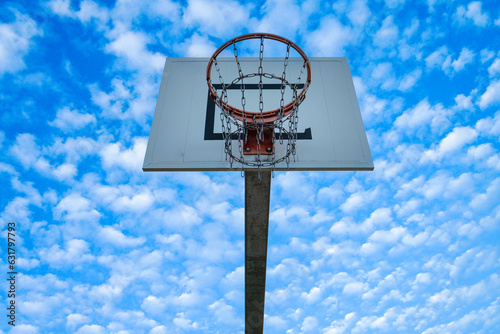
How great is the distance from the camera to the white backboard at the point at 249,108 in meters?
4.71

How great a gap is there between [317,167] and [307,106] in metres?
1.06

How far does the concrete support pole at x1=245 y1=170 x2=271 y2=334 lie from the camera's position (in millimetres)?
5461

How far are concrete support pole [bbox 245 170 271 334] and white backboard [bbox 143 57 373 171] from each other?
739mm

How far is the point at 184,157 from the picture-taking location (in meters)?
4.74

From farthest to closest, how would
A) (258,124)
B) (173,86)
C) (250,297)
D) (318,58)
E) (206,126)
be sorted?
(250,297) < (318,58) < (173,86) < (206,126) < (258,124)

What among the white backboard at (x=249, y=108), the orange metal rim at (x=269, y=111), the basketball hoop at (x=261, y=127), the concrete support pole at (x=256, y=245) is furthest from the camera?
the concrete support pole at (x=256, y=245)

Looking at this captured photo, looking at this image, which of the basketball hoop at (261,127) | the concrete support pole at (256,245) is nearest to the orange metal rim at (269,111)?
the basketball hoop at (261,127)

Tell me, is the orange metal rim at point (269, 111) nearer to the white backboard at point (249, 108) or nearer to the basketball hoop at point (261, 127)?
the basketball hoop at point (261, 127)

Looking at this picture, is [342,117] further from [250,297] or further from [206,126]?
[250,297]

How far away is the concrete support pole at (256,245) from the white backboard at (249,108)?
0.74 meters

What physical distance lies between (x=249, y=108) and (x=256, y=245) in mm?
2642

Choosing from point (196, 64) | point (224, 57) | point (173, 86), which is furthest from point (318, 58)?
point (173, 86)

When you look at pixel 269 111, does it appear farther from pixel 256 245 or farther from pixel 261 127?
pixel 256 245

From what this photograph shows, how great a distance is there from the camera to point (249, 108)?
496 centimetres
